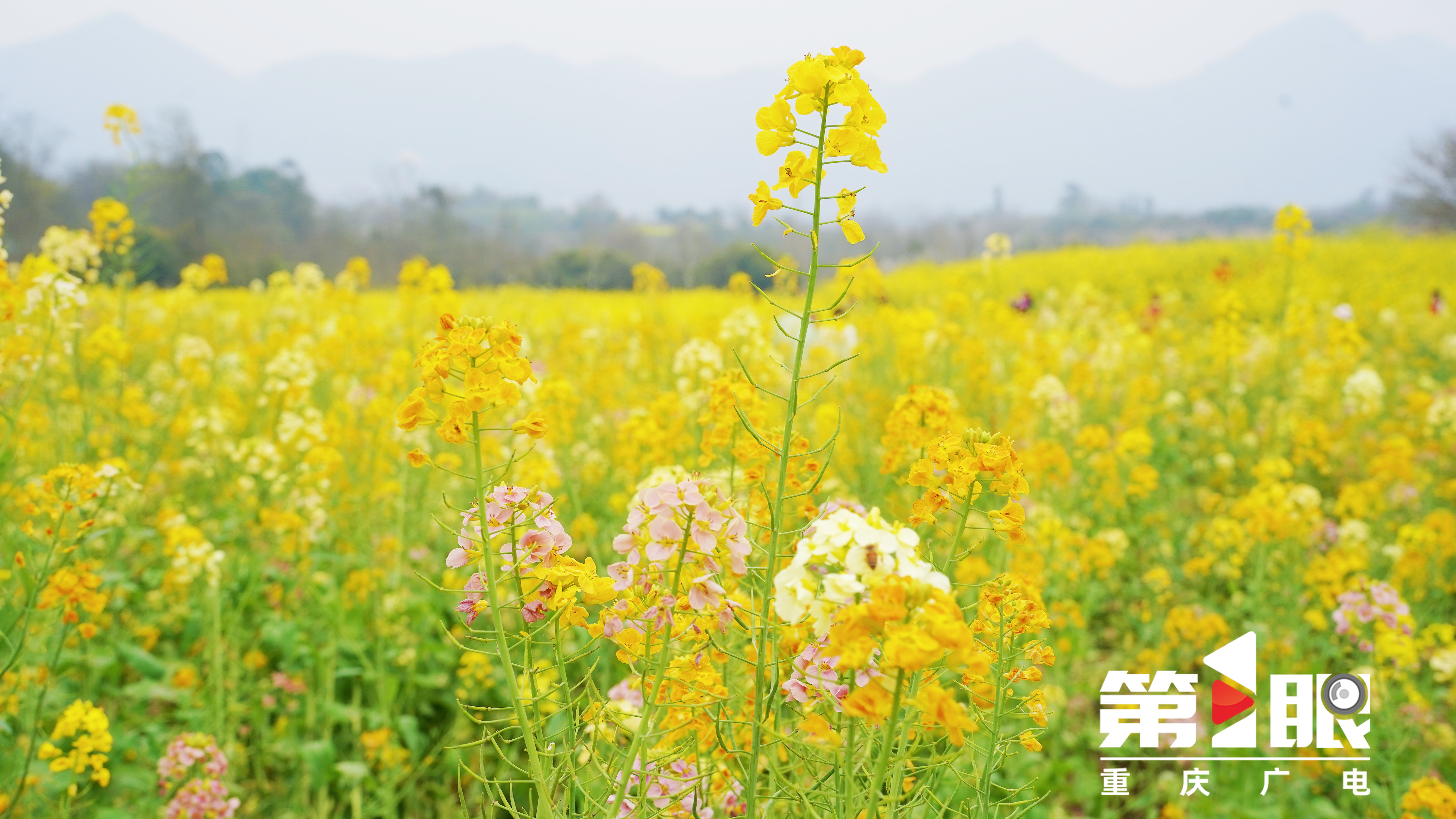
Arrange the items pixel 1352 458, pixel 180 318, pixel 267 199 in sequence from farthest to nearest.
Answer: pixel 267 199 < pixel 180 318 < pixel 1352 458

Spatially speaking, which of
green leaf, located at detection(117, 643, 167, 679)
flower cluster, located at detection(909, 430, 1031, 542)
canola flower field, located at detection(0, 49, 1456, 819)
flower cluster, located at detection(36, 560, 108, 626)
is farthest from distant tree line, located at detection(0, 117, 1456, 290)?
flower cluster, located at detection(909, 430, 1031, 542)

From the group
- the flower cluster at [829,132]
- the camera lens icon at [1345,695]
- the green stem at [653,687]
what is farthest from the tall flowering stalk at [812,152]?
the camera lens icon at [1345,695]

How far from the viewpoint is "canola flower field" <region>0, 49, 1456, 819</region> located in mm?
1058

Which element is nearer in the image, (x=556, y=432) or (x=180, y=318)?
(x=556, y=432)

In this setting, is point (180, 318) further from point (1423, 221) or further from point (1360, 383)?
point (1423, 221)

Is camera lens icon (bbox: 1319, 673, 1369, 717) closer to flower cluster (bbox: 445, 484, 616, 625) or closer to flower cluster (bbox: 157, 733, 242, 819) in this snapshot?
flower cluster (bbox: 445, 484, 616, 625)

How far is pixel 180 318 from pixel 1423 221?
31382mm

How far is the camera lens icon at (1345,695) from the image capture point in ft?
8.32

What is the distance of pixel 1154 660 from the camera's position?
3.07 meters

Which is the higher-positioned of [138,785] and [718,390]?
[718,390]

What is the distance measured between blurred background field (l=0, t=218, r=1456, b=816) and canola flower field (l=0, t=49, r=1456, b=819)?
3 centimetres

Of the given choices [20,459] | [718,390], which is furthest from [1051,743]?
[20,459]

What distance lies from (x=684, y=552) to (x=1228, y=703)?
2.67 m

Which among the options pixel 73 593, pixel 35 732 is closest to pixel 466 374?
pixel 73 593
